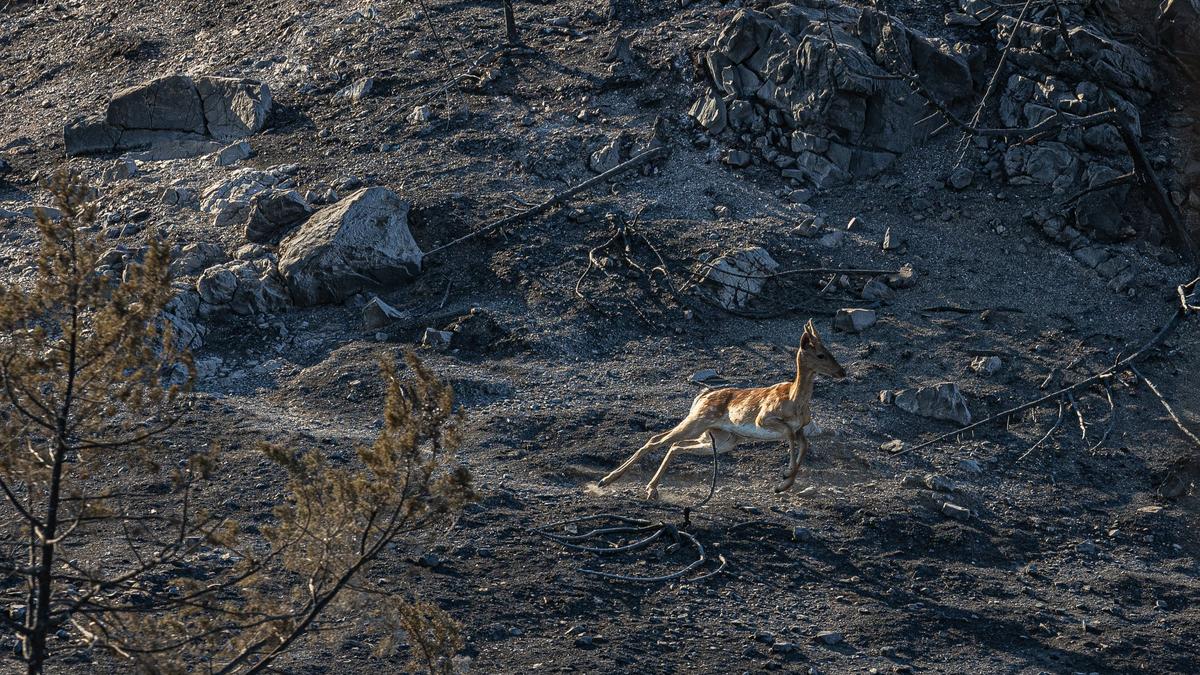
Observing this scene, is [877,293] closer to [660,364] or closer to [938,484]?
[660,364]

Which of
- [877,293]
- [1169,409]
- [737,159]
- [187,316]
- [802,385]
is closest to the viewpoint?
[802,385]

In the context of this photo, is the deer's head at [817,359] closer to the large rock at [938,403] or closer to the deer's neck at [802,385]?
the deer's neck at [802,385]

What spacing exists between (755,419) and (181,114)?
38.1 ft

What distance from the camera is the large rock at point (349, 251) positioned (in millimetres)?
15531

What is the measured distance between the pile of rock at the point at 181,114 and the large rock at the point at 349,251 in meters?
3.87

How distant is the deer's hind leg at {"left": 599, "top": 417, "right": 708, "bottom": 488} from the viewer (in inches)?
468

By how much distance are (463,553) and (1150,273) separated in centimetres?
971

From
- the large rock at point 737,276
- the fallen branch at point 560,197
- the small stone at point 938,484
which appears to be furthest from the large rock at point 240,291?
the small stone at point 938,484

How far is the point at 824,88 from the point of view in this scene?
16875 mm

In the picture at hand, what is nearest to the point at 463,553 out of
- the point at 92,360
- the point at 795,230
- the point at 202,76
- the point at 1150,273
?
the point at 92,360

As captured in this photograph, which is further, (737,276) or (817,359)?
(737,276)

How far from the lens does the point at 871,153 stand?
17.1 m

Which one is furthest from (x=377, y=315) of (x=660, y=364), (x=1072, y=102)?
(x=1072, y=102)

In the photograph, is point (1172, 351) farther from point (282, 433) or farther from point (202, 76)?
point (202, 76)
